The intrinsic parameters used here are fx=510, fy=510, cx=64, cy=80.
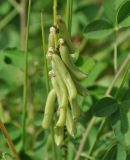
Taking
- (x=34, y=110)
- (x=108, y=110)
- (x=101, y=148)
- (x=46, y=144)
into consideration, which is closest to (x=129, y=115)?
(x=108, y=110)

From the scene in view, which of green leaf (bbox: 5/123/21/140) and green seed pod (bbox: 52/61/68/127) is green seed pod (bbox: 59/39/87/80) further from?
green leaf (bbox: 5/123/21/140)

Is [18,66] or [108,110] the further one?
[18,66]

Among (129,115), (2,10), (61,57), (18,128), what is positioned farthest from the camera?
(2,10)

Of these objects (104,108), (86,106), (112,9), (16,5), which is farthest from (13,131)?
(16,5)

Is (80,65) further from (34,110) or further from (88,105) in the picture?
(34,110)

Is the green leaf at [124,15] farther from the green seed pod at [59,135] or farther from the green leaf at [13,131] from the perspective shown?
the green leaf at [13,131]

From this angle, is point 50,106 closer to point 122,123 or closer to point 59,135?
point 59,135

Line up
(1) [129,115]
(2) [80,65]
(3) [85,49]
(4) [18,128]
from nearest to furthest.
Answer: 1. (1) [129,115]
2. (2) [80,65]
3. (4) [18,128]
4. (3) [85,49]

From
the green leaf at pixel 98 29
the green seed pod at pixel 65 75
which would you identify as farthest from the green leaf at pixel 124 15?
the green seed pod at pixel 65 75
